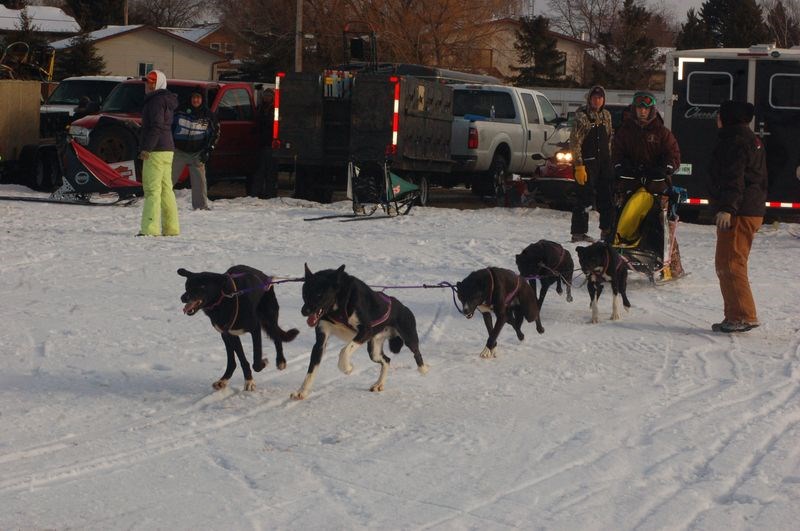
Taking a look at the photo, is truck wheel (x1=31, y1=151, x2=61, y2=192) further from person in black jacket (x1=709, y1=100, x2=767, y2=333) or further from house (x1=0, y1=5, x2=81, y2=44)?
house (x1=0, y1=5, x2=81, y2=44)

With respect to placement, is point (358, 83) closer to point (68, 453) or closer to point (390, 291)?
point (390, 291)

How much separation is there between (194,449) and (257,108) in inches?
554

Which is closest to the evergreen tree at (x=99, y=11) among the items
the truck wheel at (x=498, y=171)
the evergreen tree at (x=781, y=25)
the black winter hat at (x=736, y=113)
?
the evergreen tree at (x=781, y=25)

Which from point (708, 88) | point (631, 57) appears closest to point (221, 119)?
point (708, 88)

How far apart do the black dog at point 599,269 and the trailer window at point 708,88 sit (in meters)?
7.28

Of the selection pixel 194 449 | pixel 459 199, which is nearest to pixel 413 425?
pixel 194 449

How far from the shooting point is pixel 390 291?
10.2 m

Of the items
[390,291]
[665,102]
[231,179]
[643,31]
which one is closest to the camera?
[390,291]

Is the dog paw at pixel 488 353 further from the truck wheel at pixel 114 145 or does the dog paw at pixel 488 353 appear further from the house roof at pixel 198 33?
the house roof at pixel 198 33

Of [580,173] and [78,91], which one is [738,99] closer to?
[580,173]

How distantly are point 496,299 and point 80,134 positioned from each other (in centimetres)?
1115

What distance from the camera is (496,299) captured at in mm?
7621

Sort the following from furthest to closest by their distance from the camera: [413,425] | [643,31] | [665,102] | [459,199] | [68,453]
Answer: [643,31], [459,199], [665,102], [413,425], [68,453]

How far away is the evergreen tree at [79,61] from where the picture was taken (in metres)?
47.6
